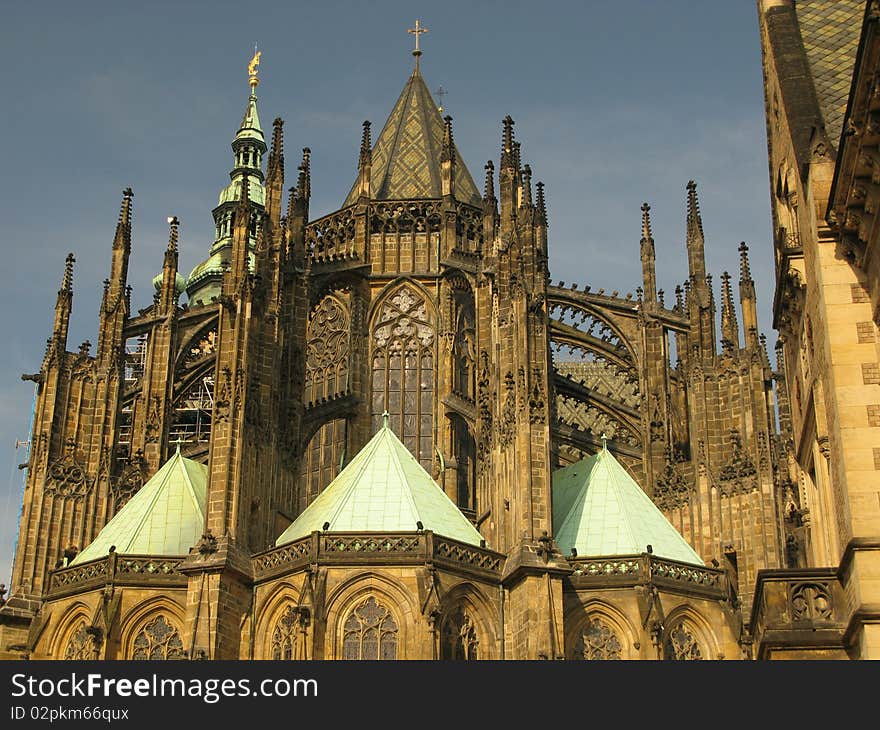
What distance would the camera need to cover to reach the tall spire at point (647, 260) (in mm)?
48066

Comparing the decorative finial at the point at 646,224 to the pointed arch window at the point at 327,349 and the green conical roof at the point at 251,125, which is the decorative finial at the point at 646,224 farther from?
the green conical roof at the point at 251,125

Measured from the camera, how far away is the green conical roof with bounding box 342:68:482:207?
171 ft

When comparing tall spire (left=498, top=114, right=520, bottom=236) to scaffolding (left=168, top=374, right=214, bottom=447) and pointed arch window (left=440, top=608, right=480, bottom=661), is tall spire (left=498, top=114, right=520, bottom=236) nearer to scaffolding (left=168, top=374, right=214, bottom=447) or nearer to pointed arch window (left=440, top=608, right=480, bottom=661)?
pointed arch window (left=440, top=608, right=480, bottom=661)

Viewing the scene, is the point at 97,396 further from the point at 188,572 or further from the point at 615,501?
the point at 615,501

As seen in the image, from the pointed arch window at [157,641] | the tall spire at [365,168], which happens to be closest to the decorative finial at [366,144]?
the tall spire at [365,168]

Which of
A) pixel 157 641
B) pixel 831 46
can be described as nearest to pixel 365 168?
pixel 157 641

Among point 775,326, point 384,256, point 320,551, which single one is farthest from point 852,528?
point 384,256

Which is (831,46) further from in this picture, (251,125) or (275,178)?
(251,125)

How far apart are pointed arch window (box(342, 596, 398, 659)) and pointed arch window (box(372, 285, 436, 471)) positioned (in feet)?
35.2

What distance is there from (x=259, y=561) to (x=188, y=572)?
5.78ft

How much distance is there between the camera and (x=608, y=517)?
4131 cm

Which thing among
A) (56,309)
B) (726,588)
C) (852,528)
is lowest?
(852,528)

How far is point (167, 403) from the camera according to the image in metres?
46.0

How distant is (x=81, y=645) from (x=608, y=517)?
550 inches
